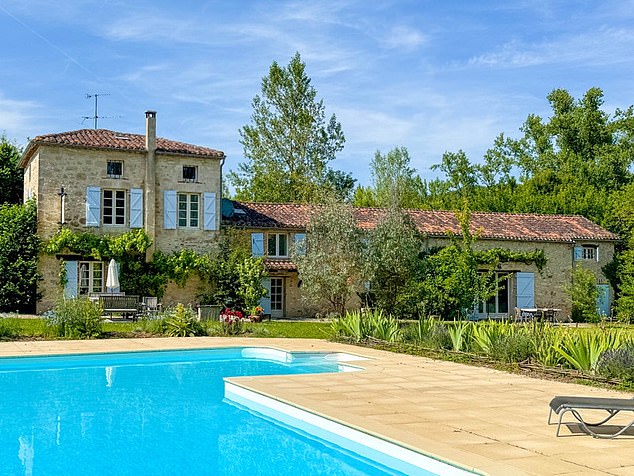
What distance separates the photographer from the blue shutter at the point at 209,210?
25984mm

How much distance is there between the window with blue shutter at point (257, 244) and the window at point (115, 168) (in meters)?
5.17

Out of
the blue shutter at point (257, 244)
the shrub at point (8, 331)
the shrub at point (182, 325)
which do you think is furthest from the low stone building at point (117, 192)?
the shrub at point (182, 325)

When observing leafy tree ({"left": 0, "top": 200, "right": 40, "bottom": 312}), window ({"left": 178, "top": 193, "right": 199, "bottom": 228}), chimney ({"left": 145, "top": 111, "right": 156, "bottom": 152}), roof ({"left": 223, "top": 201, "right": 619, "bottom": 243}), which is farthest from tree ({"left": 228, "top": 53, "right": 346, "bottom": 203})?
leafy tree ({"left": 0, "top": 200, "right": 40, "bottom": 312})

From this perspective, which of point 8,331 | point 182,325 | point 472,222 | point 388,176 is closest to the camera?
point 8,331

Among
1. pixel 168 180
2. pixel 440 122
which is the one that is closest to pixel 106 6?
pixel 168 180

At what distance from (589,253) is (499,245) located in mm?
4309

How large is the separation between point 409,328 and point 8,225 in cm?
1450

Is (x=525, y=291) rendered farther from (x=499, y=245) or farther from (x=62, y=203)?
(x=62, y=203)

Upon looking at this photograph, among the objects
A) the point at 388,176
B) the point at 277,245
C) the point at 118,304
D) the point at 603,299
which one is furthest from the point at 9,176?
the point at 603,299

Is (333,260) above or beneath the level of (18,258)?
beneath

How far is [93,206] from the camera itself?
24.6 meters

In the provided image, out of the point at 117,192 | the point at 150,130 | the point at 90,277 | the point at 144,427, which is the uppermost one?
the point at 150,130

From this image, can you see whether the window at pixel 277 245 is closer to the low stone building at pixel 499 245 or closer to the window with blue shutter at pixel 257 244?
the low stone building at pixel 499 245

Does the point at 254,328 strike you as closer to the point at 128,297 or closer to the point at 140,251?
the point at 128,297
